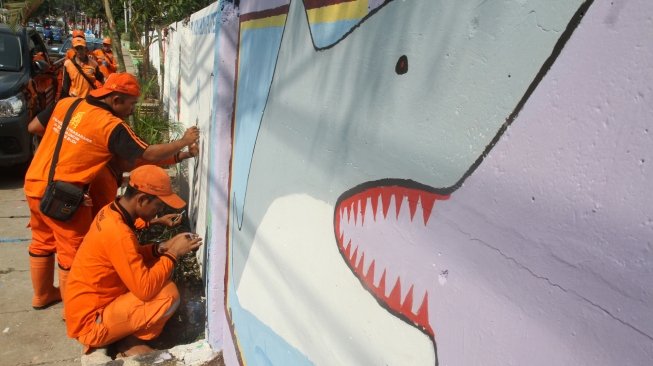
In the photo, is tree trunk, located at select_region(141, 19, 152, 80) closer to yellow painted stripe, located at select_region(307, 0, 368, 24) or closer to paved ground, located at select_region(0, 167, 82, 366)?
paved ground, located at select_region(0, 167, 82, 366)

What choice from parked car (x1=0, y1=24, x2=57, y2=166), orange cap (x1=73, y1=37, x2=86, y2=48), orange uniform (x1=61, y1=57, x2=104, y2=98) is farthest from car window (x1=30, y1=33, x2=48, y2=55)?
orange uniform (x1=61, y1=57, x2=104, y2=98)

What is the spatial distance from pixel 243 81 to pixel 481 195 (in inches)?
72.9

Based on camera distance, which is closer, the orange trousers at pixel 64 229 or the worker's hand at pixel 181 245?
the worker's hand at pixel 181 245

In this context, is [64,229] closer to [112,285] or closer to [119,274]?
[112,285]

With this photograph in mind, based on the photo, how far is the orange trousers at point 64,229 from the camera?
3.27m

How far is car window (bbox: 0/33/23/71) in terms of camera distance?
6.46 meters

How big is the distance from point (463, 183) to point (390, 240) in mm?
284

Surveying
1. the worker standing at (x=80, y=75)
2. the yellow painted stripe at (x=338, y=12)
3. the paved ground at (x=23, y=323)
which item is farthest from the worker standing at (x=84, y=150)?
the worker standing at (x=80, y=75)

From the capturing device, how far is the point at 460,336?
90cm

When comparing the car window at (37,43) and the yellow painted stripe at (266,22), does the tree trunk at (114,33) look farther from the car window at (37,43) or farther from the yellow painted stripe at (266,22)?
the yellow painted stripe at (266,22)

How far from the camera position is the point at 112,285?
2.91 m

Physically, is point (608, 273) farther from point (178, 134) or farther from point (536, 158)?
Result: point (178, 134)

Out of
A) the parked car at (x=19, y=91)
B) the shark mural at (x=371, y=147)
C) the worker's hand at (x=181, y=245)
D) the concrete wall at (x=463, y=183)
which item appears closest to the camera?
the concrete wall at (x=463, y=183)

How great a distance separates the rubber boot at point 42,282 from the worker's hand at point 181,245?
3.17ft
